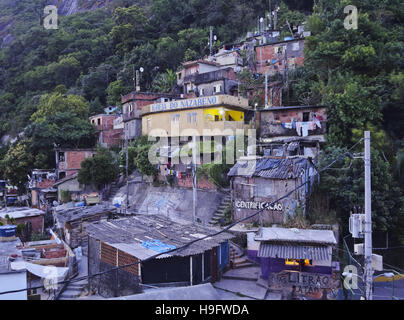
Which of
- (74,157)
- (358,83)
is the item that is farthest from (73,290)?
(358,83)

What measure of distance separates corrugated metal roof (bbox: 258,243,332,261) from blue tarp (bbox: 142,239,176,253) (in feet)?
10.3

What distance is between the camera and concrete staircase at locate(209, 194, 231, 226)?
1678 centimetres

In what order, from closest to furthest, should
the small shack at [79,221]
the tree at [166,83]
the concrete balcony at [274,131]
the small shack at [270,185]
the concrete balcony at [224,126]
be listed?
the small shack at [270,185] < the small shack at [79,221] < the concrete balcony at [274,131] < the concrete balcony at [224,126] < the tree at [166,83]

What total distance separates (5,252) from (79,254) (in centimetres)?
374

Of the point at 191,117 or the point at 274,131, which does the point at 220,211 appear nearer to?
the point at 274,131

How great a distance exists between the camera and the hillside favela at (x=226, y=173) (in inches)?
428

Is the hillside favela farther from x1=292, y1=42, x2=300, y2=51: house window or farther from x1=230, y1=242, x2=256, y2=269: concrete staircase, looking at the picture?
x1=292, y1=42, x2=300, y2=51: house window

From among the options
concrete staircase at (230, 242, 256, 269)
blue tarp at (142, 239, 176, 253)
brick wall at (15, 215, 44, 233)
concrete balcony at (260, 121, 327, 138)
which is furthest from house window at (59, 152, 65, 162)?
blue tarp at (142, 239, 176, 253)

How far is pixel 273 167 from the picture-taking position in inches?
614

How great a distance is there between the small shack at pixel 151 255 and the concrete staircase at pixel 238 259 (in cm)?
52

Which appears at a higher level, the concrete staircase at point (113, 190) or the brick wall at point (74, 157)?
the brick wall at point (74, 157)

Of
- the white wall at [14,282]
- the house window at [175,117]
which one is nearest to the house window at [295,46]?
the house window at [175,117]

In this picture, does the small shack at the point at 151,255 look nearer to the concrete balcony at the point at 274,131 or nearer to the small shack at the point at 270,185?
the small shack at the point at 270,185
